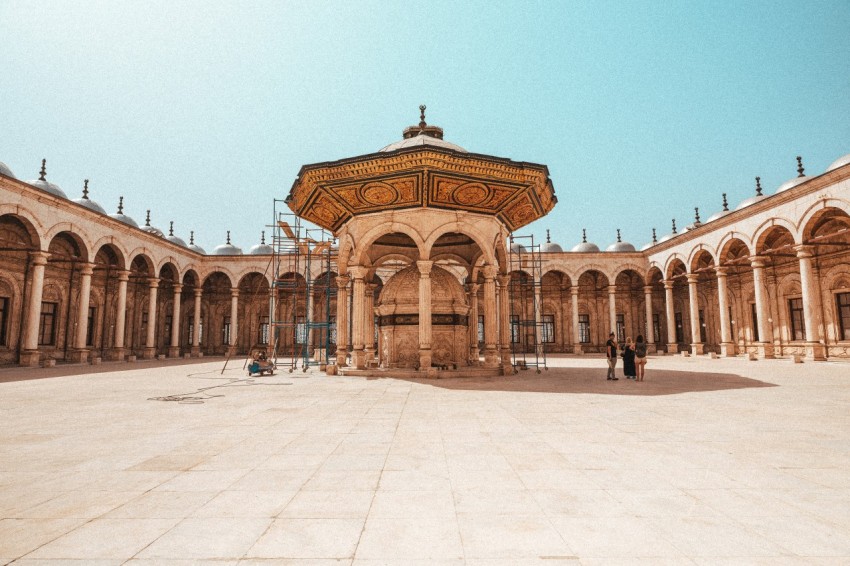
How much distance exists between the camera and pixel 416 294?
46.6ft

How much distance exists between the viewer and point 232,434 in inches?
203

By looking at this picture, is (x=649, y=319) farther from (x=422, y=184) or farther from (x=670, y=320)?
(x=422, y=184)

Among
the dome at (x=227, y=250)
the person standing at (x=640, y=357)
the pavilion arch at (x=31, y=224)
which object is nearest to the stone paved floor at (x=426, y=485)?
the person standing at (x=640, y=357)

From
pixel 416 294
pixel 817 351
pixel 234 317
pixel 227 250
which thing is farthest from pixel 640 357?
pixel 227 250

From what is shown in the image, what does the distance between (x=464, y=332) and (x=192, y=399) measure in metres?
8.24

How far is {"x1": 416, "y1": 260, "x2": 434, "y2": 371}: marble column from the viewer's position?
12.8m

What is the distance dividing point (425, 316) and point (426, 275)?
120 cm

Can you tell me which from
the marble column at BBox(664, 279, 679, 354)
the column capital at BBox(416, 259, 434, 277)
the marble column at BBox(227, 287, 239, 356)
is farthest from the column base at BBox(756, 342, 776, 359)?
the marble column at BBox(227, 287, 239, 356)

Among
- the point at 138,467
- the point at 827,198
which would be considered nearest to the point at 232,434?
the point at 138,467

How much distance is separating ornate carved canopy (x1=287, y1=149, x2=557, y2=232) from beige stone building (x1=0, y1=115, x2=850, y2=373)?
5cm

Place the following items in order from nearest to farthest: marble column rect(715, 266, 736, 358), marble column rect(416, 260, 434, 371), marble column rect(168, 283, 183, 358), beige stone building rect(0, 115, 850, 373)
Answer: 1. marble column rect(416, 260, 434, 371)
2. beige stone building rect(0, 115, 850, 373)
3. marble column rect(715, 266, 736, 358)
4. marble column rect(168, 283, 183, 358)

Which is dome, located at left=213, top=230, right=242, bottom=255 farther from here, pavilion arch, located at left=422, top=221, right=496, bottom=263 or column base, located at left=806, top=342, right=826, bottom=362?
column base, located at left=806, top=342, right=826, bottom=362

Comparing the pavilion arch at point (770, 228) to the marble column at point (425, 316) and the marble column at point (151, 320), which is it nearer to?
the marble column at point (425, 316)

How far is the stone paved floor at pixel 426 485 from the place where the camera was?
7.81ft
